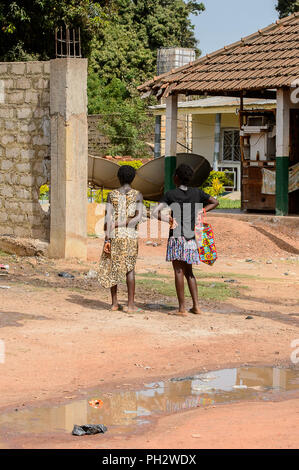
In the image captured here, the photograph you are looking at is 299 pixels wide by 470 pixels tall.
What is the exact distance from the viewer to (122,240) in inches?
332

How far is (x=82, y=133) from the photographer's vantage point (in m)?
12.0

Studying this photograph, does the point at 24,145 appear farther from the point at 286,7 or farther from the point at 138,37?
the point at 286,7

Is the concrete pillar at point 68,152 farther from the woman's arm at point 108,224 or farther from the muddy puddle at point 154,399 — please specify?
the muddy puddle at point 154,399

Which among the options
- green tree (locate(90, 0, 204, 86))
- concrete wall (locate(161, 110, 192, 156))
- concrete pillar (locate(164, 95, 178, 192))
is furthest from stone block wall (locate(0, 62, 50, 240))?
green tree (locate(90, 0, 204, 86))

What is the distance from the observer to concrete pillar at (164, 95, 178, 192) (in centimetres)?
1794

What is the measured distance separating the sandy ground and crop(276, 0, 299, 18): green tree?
1171 inches

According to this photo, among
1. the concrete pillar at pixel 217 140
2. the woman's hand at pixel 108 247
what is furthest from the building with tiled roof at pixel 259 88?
the concrete pillar at pixel 217 140

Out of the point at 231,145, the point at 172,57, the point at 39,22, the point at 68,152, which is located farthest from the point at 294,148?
the point at 172,57

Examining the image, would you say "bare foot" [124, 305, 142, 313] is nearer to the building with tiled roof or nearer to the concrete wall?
the building with tiled roof

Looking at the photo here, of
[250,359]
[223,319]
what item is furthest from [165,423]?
[223,319]

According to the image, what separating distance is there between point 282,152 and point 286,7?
26.1m

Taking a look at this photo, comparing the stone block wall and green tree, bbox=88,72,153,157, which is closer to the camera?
the stone block wall

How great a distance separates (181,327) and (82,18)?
16681 mm
